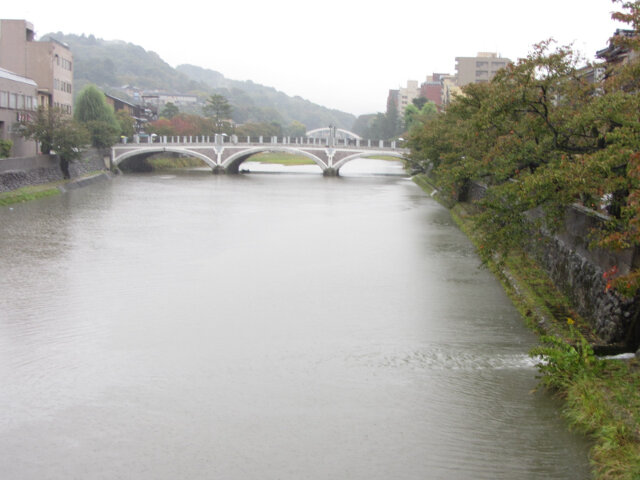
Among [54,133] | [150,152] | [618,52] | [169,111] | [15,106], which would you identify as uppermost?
[169,111]

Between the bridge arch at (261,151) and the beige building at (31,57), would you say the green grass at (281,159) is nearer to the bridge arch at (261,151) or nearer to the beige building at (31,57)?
the bridge arch at (261,151)

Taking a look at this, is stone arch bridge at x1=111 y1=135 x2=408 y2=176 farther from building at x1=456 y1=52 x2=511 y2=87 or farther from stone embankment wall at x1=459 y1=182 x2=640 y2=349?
stone embankment wall at x1=459 y1=182 x2=640 y2=349

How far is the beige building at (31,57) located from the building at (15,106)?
12.7 ft

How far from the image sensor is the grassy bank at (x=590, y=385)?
5434 mm

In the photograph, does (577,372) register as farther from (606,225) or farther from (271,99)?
(271,99)

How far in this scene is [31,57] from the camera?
118 feet

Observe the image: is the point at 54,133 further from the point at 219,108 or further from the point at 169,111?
the point at 169,111

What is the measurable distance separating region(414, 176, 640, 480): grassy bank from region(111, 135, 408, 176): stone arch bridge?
32.9 m

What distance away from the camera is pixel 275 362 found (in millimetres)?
8336

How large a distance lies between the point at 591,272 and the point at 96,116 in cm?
3727

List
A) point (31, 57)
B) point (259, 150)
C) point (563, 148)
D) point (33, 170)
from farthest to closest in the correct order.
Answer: point (259, 150)
point (31, 57)
point (33, 170)
point (563, 148)

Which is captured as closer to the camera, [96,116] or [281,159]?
[96,116]

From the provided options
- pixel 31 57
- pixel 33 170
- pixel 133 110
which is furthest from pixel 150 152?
pixel 133 110

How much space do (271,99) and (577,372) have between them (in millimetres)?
153567
